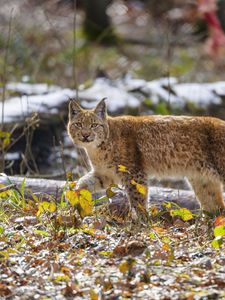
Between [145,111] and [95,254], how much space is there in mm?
4939

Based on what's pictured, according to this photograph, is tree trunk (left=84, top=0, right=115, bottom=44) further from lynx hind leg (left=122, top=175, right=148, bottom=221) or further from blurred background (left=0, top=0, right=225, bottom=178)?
lynx hind leg (left=122, top=175, right=148, bottom=221)

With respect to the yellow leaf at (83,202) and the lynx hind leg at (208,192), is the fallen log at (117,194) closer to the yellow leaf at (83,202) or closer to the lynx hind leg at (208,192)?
the lynx hind leg at (208,192)

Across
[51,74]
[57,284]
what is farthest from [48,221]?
[51,74]

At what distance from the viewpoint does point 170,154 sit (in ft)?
22.7

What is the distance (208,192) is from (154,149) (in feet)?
1.86

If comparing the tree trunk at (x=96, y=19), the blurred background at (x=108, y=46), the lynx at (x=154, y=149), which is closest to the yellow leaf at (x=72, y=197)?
the lynx at (x=154, y=149)

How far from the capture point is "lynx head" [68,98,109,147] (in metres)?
6.84

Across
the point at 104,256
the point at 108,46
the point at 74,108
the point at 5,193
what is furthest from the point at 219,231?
the point at 108,46

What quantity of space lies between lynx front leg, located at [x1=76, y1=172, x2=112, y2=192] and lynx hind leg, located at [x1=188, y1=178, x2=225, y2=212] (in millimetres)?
695

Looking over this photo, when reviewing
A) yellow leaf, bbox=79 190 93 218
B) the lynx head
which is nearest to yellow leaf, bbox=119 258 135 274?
yellow leaf, bbox=79 190 93 218

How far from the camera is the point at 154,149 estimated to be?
691 centimetres

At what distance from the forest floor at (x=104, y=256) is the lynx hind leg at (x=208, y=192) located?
843 mm

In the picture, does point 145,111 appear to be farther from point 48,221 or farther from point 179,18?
point 179,18

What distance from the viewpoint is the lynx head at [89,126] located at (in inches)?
269
